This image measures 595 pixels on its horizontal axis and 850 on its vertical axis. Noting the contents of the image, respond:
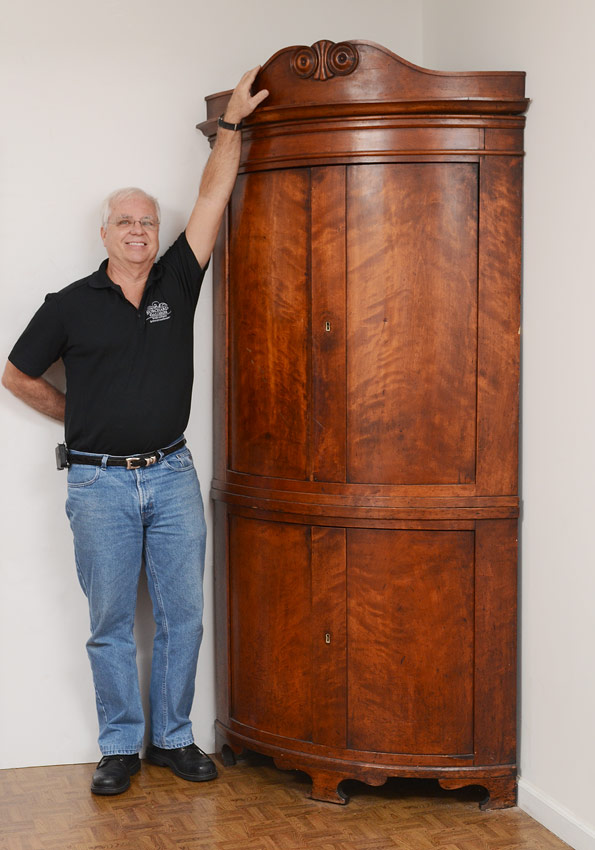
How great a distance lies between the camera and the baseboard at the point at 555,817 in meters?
2.92

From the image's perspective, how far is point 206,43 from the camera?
11.9 ft

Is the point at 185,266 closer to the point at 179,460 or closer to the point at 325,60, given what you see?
the point at 179,460

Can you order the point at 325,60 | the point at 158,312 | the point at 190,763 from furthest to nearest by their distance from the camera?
the point at 190,763, the point at 158,312, the point at 325,60

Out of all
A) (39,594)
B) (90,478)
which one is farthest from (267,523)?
(39,594)

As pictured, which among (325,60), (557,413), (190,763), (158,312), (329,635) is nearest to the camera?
(557,413)

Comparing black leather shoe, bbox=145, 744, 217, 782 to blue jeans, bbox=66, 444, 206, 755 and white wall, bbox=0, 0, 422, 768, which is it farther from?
white wall, bbox=0, 0, 422, 768

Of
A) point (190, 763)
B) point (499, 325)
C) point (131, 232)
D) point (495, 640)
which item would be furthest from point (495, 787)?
point (131, 232)

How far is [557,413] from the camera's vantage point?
3.02 m

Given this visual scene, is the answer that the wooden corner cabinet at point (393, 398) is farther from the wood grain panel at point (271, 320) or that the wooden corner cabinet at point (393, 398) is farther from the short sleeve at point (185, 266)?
the short sleeve at point (185, 266)

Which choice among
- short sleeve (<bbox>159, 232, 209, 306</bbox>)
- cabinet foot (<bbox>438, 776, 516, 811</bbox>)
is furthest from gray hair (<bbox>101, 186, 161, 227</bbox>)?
cabinet foot (<bbox>438, 776, 516, 811</bbox>)

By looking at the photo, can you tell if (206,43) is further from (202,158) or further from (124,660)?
(124,660)

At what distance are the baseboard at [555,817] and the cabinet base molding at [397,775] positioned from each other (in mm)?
50

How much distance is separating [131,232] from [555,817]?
221cm

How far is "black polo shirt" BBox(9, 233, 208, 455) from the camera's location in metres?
3.30
